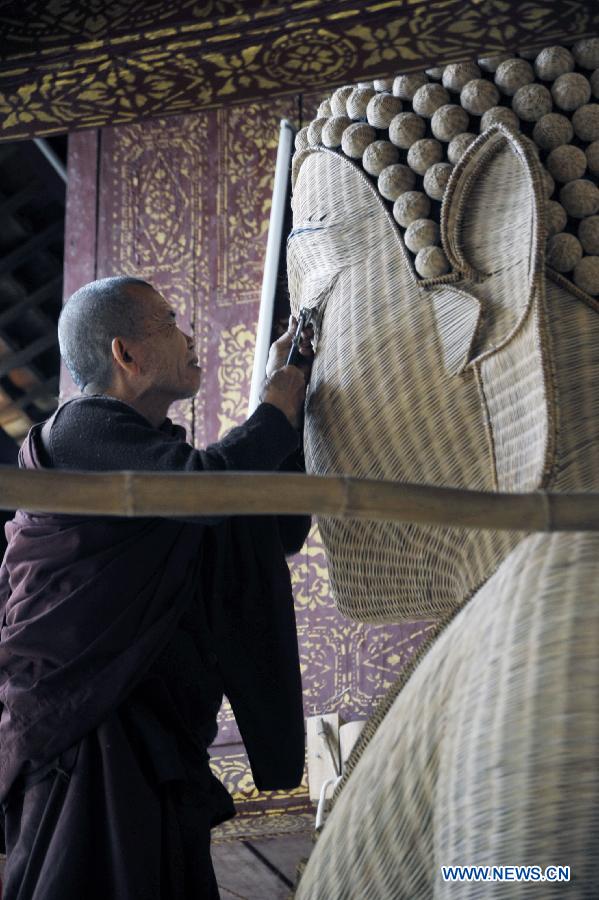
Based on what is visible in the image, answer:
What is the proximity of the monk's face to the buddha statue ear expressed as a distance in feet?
2.17

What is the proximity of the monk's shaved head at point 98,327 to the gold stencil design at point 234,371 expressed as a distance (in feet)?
4.29

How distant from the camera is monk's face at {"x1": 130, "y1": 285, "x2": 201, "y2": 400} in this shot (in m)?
2.76

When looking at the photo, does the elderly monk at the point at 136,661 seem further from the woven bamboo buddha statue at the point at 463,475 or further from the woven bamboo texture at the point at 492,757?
the woven bamboo texture at the point at 492,757

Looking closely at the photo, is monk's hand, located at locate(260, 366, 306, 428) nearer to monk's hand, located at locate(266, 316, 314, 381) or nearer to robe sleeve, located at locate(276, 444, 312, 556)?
monk's hand, located at locate(266, 316, 314, 381)

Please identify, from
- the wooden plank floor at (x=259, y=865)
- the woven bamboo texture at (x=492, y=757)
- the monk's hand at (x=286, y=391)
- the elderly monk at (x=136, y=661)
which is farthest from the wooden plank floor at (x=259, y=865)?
the woven bamboo texture at (x=492, y=757)

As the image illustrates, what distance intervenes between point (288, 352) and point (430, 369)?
0.36 meters

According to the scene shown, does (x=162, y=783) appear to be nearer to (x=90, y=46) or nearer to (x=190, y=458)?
(x=190, y=458)

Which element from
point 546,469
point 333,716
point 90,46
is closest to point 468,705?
point 546,469

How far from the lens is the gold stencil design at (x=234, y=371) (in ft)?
13.6

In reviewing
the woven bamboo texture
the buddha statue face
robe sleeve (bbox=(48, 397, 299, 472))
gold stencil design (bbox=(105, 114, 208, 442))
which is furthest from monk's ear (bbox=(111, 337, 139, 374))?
gold stencil design (bbox=(105, 114, 208, 442))

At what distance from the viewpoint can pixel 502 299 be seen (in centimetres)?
219

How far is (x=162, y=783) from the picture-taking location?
2.41 meters

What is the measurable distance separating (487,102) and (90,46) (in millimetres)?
650

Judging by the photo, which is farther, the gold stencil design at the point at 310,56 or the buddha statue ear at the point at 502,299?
the gold stencil design at the point at 310,56
